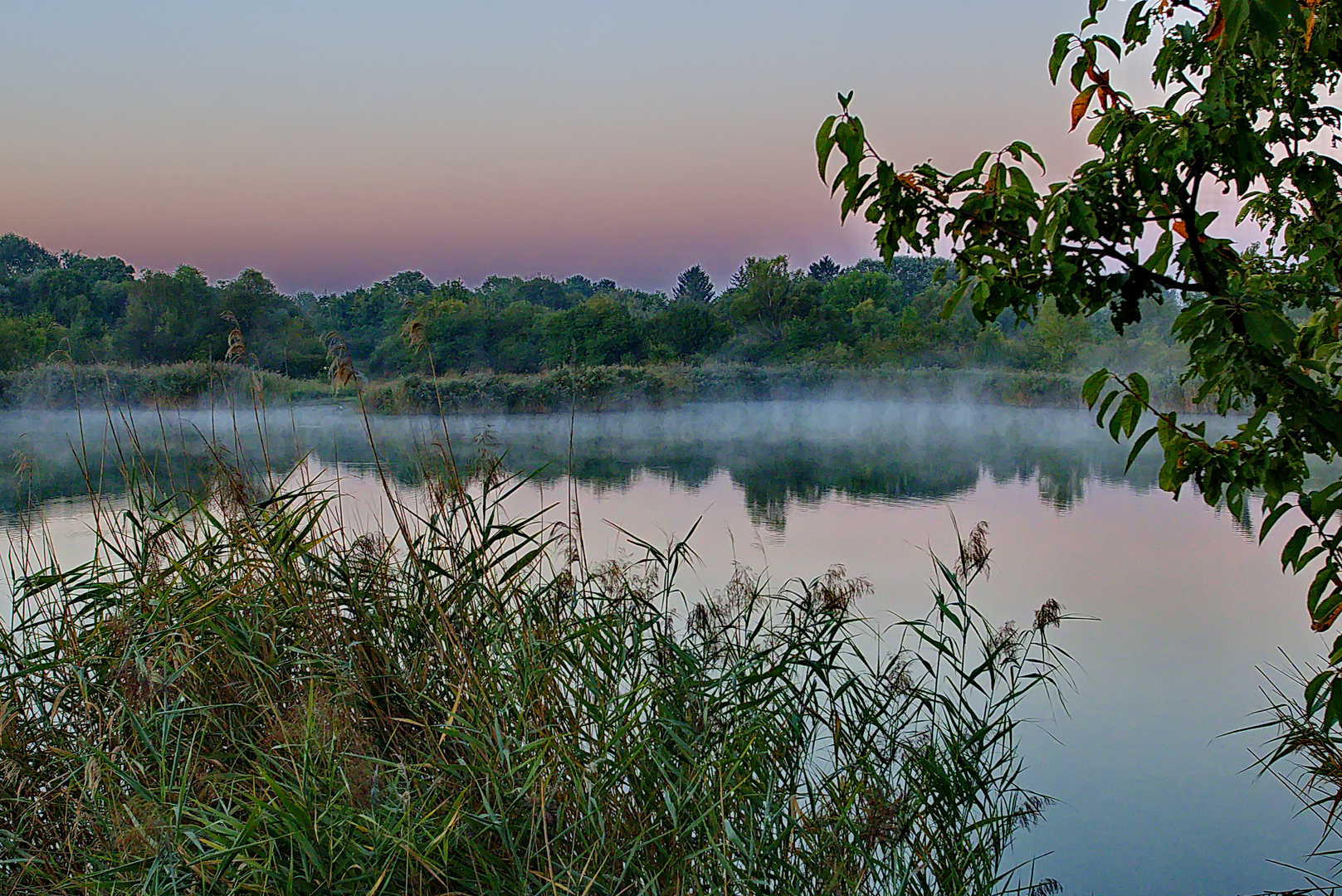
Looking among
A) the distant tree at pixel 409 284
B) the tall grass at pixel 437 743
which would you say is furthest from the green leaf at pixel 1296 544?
the distant tree at pixel 409 284

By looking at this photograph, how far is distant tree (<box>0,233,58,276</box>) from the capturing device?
8.45 m

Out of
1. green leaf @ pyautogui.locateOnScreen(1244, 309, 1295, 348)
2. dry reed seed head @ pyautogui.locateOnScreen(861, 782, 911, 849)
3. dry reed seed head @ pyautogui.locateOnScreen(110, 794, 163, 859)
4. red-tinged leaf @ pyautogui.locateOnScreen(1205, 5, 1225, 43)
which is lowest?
dry reed seed head @ pyautogui.locateOnScreen(861, 782, 911, 849)

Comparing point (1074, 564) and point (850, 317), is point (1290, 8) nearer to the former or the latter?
point (1074, 564)

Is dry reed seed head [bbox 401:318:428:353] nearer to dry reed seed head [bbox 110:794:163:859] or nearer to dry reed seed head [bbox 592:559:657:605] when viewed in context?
dry reed seed head [bbox 592:559:657:605]

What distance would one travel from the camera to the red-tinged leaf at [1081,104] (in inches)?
60.4

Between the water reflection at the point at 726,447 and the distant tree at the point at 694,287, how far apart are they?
2647mm

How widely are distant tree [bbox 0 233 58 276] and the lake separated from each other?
1.31 meters

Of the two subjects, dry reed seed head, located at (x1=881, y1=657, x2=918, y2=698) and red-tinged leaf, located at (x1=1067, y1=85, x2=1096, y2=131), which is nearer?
red-tinged leaf, located at (x1=1067, y1=85, x2=1096, y2=131)

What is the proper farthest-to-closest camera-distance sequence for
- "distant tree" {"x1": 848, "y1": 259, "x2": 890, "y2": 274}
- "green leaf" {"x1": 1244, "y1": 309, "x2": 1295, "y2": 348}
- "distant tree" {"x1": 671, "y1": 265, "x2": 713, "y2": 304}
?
"distant tree" {"x1": 848, "y1": 259, "x2": 890, "y2": 274} → "distant tree" {"x1": 671, "y1": 265, "x2": 713, "y2": 304} → "green leaf" {"x1": 1244, "y1": 309, "x2": 1295, "y2": 348}

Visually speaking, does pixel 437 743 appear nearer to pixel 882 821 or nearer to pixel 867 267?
pixel 882 821

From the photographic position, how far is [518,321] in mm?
10234

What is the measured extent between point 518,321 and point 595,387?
1.20 metres

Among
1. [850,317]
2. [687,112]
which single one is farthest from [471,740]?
[850,317]

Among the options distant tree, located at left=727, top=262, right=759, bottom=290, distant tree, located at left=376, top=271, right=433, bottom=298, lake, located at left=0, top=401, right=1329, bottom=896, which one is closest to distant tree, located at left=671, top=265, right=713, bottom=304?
distant tree, located at left=727, top=262, right=759, bottom=290
